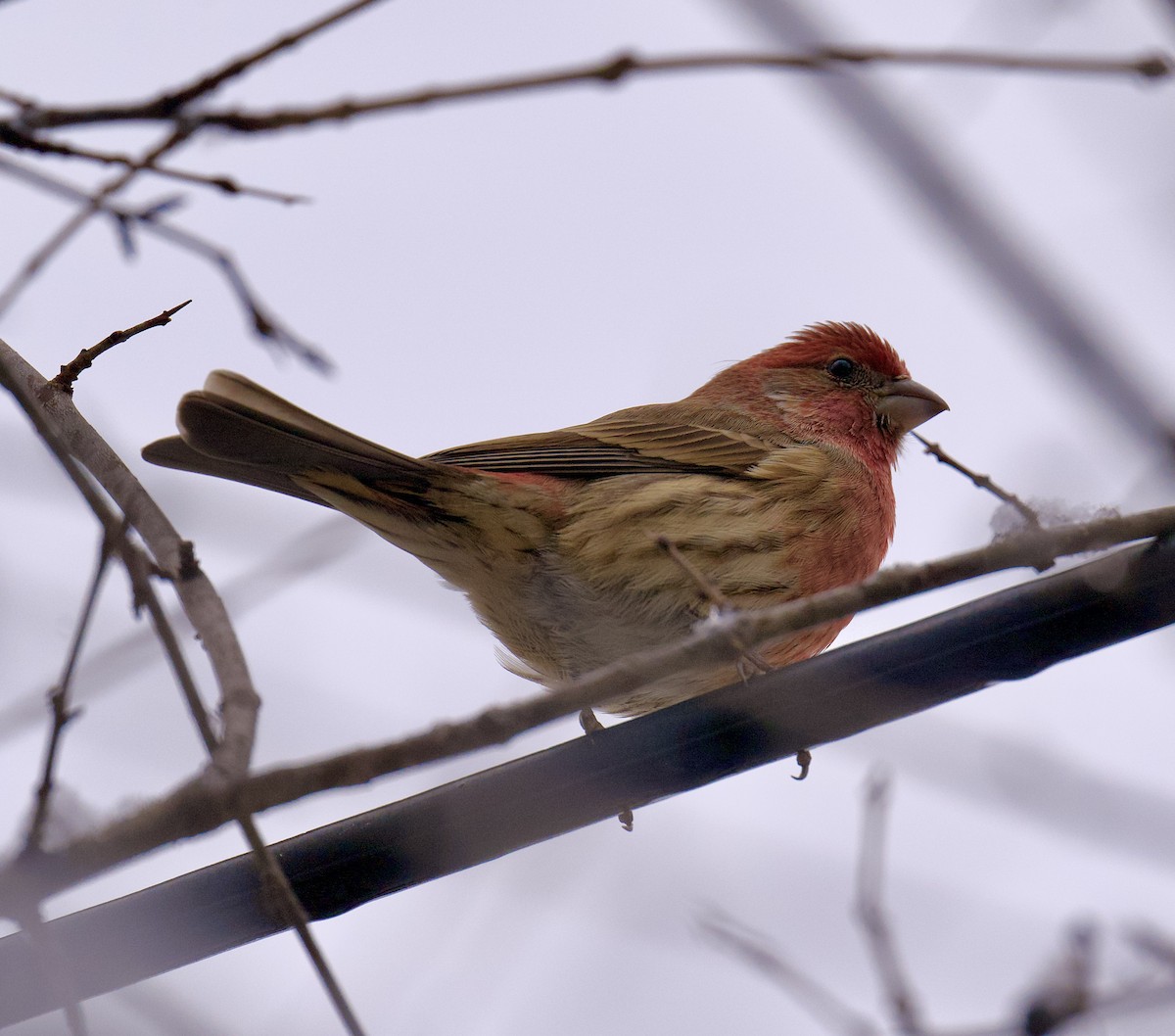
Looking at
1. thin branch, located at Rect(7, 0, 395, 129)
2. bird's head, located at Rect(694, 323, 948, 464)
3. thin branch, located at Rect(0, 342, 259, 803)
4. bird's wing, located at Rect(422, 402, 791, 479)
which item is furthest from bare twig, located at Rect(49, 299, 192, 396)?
bird's head, located at Rect(694, 323, 948, 464)

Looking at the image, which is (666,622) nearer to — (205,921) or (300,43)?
(205,921)

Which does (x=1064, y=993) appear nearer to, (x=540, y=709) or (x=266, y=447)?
(x=540, y=709)

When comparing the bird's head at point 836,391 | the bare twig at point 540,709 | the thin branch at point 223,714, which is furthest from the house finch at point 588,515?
the thin branch at point 223,714

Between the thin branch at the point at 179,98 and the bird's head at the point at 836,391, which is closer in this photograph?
the thin branch at the point at 179,98

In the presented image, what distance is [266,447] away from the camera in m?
4.43

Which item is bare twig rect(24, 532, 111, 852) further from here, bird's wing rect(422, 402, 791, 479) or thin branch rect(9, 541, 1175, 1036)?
bird's wing rect(422, 402, 791, 479)

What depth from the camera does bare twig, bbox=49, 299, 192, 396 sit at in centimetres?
319

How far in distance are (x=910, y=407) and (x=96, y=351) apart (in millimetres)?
4313

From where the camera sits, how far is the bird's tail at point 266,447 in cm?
423

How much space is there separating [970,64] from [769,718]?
1.76 meters

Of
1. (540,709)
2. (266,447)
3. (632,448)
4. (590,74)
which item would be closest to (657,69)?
(590,74)

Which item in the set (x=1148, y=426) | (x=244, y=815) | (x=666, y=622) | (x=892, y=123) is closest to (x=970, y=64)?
(x=892, y=123)

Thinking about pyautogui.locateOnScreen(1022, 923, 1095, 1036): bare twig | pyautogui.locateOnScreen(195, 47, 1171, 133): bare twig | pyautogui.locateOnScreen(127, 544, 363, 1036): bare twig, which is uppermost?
pyautogui.locateOnScreen(195, 47, 1171, 133): bare twig

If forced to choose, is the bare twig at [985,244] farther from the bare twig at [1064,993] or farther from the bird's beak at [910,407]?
the bird's beak at [910,407]
